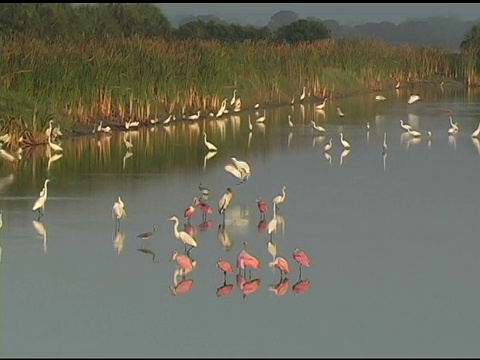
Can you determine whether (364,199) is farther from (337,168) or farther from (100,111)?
(100,111)

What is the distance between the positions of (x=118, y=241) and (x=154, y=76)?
11.7 m

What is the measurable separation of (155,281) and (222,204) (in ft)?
8.28

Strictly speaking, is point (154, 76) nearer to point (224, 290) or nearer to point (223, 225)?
point (223, 225)

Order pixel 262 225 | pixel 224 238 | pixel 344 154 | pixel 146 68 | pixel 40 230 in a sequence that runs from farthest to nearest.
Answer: pixel 146 68 → pixel 344 154 → pixel 262 225 → pixel 40 230 → pixel 224 238

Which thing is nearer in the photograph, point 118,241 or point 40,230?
point 118,241

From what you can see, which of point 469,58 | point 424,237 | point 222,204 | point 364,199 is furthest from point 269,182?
point 469,58

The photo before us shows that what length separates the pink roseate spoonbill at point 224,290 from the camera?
841cm

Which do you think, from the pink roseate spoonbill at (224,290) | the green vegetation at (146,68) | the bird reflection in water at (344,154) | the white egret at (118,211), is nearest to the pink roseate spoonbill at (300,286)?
the pink roseate spoonbill at (224,290)

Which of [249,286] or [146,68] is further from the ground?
[146,68]

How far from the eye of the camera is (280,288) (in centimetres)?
861

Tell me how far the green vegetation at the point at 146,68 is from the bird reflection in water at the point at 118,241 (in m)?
5.89

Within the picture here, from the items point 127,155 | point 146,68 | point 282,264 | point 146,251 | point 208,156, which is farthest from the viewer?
point 146,68

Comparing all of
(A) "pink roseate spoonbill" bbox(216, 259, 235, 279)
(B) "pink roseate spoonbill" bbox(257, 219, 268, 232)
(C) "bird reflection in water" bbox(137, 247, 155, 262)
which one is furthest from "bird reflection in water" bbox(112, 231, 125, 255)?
(A) "pink roseate spoonbill" bbox(216, 259, 235, 279)


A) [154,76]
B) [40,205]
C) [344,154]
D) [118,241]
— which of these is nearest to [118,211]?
[118,241]
